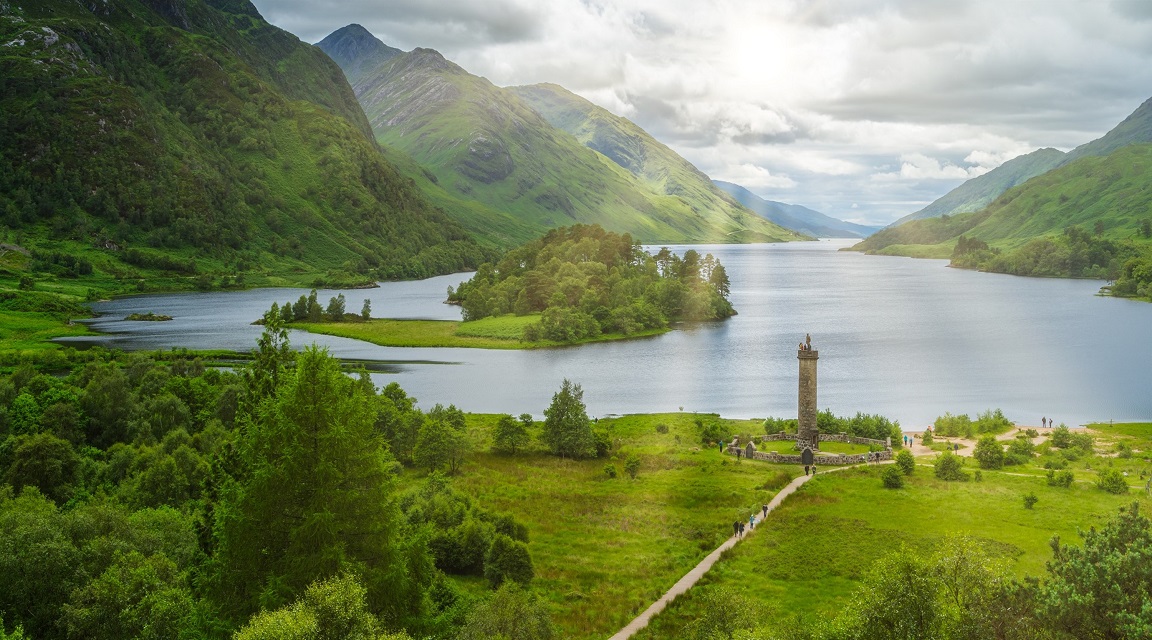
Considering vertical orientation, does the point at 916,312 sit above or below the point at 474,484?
above

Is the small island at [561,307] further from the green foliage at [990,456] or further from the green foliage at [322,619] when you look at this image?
the green foliage at [322,619]

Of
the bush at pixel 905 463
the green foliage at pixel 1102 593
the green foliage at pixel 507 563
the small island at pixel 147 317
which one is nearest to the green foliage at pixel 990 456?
the bush at pixel 905 463

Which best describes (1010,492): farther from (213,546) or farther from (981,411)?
(213,546)

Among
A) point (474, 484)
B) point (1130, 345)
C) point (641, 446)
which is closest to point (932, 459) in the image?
point (641, 446)

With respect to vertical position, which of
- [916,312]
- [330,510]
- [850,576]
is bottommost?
[850,576]

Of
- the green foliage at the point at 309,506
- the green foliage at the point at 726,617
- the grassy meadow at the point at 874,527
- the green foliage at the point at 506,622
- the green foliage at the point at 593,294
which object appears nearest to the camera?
the green foliage at the point at 309,506

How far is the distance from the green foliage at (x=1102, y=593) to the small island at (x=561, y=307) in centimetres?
12333

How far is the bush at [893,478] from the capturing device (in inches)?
2295

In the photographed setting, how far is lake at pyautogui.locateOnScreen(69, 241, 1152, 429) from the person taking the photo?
100312 millimetres

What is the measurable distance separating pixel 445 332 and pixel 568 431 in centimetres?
8690

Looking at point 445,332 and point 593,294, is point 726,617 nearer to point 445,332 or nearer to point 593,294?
point 445,332

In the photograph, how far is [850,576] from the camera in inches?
1699

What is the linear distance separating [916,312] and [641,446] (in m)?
133

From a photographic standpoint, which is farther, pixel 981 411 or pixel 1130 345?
pixel 1130 345
